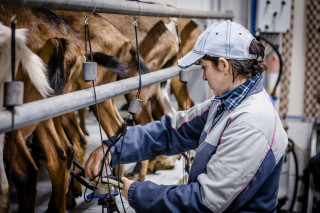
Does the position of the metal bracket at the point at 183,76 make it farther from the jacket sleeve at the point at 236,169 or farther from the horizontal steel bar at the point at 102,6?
the jacket sleeve at the point at 236,169

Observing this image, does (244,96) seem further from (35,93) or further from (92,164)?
(35,93)

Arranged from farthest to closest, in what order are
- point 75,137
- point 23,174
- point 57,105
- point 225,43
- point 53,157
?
point 75,137, point 53,157, point 23,174, point 225,43, point 57,105

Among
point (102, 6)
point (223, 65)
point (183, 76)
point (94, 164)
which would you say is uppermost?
point (102, 6)

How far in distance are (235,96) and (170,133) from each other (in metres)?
0.51

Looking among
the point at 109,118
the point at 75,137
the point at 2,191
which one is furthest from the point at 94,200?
the point at 2,191

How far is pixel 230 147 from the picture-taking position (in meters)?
1.47

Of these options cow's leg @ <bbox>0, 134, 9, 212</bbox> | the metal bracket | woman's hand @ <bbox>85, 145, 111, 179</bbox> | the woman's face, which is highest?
the woman's face

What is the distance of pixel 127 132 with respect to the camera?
1908 millimetres

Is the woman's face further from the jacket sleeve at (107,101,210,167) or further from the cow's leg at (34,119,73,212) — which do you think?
the cow's leg at (34,119,73,212)

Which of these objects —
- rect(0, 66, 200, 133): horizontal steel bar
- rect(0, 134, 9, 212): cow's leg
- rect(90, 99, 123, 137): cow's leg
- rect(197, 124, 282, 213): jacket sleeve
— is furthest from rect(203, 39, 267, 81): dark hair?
rect(90, 99, 123, 137): cow's leg

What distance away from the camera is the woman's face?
166 cm

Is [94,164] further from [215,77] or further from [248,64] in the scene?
[248,64]

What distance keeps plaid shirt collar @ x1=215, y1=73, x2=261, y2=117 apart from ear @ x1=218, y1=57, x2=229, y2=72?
0.32 feet

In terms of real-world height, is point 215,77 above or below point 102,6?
below
